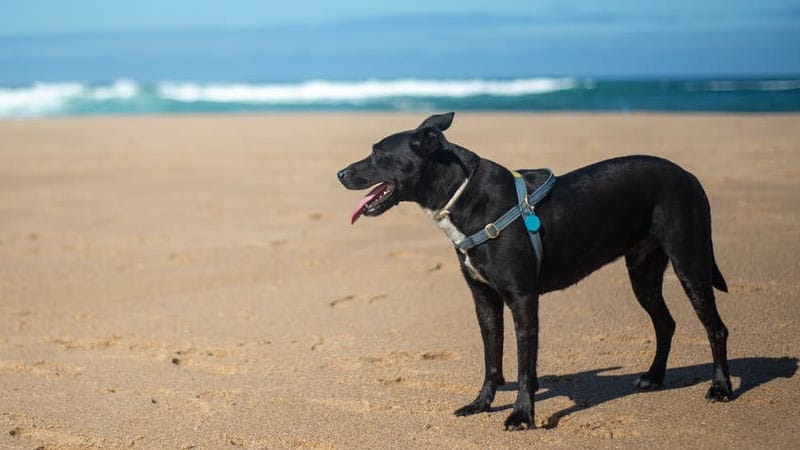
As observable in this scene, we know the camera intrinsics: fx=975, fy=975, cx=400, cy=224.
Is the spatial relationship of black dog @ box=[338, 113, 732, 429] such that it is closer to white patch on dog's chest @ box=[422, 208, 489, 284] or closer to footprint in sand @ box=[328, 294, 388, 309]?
white patch on dog's chest @ box=[422, 208, 489, 284]

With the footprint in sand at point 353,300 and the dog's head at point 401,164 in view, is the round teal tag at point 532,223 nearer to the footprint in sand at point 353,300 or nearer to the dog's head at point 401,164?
the dog's head at point 401,164

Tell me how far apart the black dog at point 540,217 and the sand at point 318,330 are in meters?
Result: 0.43

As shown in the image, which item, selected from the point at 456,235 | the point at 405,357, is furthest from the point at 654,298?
the point at 405,357

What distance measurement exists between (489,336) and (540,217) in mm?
726

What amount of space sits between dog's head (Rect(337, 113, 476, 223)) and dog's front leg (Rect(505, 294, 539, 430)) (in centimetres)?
72

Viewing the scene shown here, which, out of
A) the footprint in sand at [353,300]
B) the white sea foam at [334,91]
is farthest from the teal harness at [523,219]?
the white sea foam at [334,91]

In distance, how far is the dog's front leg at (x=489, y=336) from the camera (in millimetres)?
5031

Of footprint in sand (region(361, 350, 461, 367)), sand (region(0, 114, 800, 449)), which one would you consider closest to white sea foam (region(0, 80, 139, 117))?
sand (region(0, 114, 800, 449))

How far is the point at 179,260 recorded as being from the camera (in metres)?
9.05

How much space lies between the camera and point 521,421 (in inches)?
189

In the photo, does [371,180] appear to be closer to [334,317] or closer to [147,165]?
[334,317]

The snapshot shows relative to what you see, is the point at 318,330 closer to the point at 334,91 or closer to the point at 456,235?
the point at 456,235

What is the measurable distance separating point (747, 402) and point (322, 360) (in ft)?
8.23

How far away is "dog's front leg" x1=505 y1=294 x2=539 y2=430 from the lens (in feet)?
15.5
